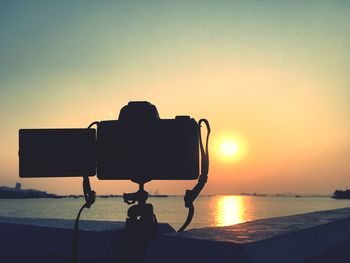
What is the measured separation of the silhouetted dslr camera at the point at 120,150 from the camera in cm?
289

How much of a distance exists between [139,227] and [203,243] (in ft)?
2.08

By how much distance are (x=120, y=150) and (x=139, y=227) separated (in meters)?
0.65

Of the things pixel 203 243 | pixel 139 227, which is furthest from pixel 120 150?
pixel 203 243

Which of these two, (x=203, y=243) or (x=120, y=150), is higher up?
(x=120, y=150)

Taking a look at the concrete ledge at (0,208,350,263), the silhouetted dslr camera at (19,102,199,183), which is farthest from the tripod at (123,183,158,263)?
the silhouetted dslr camera at (19,102,199,183)

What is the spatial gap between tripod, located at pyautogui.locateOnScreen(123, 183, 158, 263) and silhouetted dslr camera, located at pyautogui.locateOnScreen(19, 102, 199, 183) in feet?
0.69

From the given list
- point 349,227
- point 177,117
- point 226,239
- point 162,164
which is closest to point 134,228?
point 162,164

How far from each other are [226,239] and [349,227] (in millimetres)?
3050

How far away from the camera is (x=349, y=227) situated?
496cm

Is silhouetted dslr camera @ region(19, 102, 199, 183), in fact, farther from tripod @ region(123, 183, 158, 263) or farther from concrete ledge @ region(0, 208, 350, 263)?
concrete ledge @ region(0, 208, 350, 263)

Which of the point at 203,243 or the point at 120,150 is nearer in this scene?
the point at 203,243

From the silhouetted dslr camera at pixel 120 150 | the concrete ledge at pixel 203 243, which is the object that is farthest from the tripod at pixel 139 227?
the silhouetted dslr camera at pixel 120 150

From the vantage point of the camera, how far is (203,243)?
2631 millimetres

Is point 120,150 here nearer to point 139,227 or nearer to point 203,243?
point 139,227
